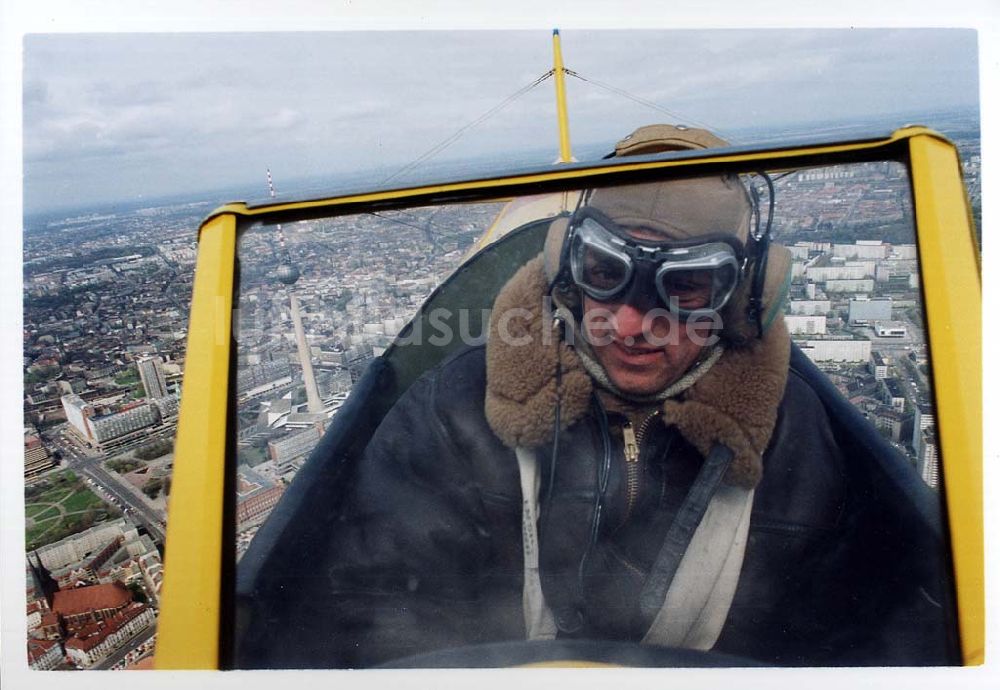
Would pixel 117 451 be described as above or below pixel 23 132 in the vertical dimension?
below

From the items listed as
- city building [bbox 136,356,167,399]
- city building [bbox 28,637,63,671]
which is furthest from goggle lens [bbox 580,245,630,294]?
city building [bbox 28,637,63,671]

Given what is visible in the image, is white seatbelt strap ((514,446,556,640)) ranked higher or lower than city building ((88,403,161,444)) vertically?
lower

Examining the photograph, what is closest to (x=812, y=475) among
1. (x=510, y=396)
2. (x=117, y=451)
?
(x=510, y=396)

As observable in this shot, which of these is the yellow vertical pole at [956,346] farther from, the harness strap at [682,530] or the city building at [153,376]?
the city building at [153,376]

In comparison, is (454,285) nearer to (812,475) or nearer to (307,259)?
(307,259)

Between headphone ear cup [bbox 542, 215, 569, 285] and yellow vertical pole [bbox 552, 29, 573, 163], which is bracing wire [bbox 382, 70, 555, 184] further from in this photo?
headphone ear cup [bbox 542, 215, 569, 285]

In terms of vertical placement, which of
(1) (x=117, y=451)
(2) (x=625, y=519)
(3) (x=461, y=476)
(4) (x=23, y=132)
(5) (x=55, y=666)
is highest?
(4) (x=23, y=132)

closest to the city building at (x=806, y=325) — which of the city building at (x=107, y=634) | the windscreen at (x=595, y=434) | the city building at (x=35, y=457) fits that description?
the windscreen at (x=595, y=434)
